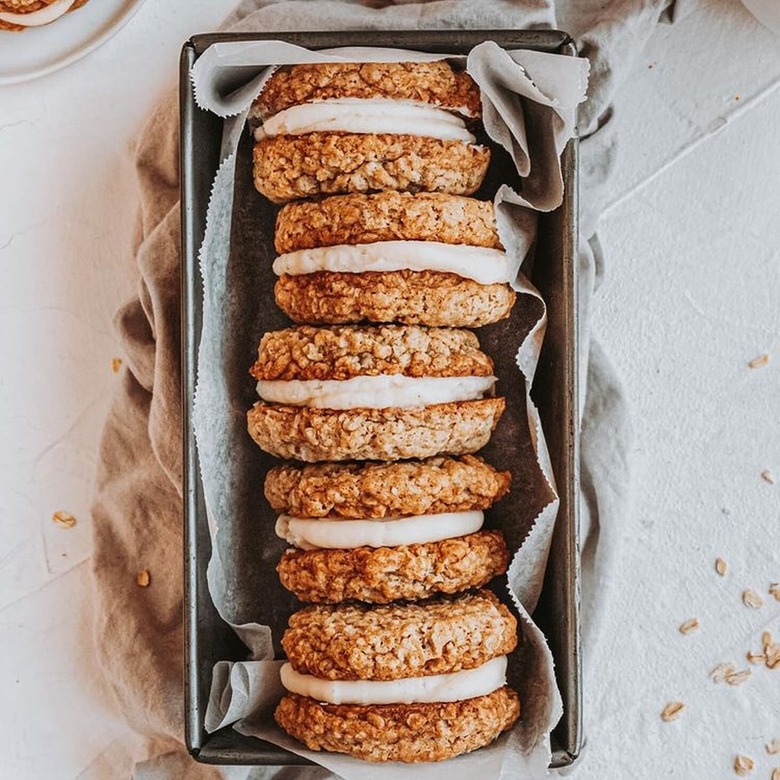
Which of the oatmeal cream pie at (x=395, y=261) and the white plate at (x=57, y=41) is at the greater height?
the white plate at (x=57, y=41)

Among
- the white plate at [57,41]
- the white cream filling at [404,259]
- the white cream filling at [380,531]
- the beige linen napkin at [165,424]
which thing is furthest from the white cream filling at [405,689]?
the white plate at [57,41]

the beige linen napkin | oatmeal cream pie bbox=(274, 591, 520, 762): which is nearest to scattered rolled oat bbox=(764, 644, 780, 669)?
the beige linen napkin

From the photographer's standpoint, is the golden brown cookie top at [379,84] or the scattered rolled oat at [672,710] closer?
the golden brown cookie top at [379,84]

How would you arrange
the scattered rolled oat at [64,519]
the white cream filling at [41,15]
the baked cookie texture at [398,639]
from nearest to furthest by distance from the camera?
the baked cookie texture at [398,639] < the white cream filling at [41,15] < the scattered rolled oat at [64,519]

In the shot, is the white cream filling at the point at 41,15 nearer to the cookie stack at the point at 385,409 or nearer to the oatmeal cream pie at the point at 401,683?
the cookie stack at the point at 385,409

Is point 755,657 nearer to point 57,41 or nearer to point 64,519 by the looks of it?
point 64,519

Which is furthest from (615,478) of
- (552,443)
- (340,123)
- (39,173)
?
(39,173)

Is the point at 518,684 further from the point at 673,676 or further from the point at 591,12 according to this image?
the point at 591,12

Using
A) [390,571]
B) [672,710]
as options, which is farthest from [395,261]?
[672,710]
